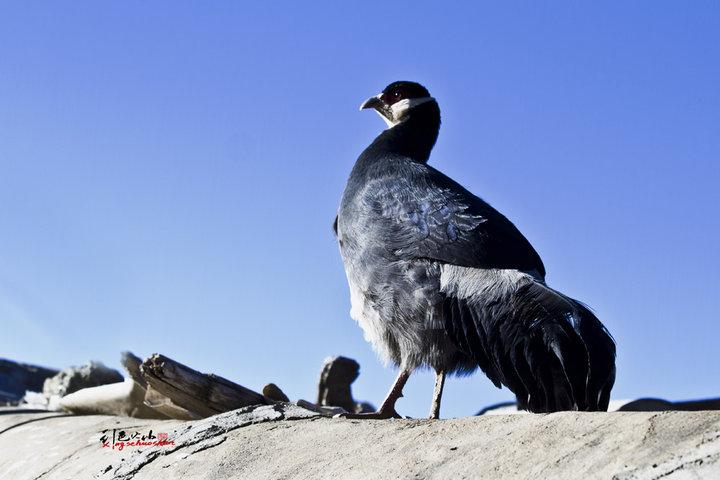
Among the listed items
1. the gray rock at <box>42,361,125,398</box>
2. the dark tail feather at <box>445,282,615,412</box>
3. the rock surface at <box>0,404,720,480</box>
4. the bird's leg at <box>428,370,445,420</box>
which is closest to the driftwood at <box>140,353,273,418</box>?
the rock surface at <box>0,404,720,480</box>

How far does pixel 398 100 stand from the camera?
301 inches

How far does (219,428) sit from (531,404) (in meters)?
1.52

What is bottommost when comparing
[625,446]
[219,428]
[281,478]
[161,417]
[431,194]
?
[625,446]

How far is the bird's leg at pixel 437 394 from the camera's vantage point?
18.3 ft

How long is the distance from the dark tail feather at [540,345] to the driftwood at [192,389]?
4.47 feet

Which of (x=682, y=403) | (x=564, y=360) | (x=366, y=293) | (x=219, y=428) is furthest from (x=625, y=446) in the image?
(x=682, y=403)

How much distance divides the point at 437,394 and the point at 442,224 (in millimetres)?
935

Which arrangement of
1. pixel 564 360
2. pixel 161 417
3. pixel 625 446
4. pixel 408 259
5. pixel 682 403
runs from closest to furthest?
pixel 625 446 → pixel 564 360 → pixel 408 259 → pixel 161 417 → pixel 682 403

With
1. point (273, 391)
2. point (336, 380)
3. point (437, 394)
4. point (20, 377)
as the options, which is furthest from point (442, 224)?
point (20, 377)

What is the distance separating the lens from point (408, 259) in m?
5.76

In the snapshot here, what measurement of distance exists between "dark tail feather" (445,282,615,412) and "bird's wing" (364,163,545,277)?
321mm

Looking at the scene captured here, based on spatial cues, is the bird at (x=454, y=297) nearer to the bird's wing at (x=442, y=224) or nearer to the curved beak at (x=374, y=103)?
the bird's wing at (x=442, y=224)

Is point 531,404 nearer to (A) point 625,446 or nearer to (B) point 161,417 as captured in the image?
(A) point 625,446

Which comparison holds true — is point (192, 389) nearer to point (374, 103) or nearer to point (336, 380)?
point (336, 380)
